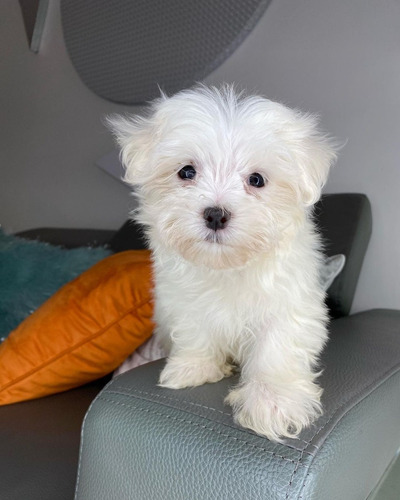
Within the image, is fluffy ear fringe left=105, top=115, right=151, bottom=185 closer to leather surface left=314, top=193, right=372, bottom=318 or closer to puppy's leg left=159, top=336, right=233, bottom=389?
puppy's leg left=159, top=336, right=233, bottom=389

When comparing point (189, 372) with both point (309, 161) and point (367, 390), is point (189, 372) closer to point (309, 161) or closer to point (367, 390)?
point (367, 390)

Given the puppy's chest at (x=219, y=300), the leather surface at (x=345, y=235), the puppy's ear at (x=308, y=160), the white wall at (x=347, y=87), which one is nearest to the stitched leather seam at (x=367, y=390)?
the puppy's chest at (x=219, y=300)

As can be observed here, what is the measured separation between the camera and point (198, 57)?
222cm

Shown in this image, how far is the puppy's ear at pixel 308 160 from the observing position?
3.34ft

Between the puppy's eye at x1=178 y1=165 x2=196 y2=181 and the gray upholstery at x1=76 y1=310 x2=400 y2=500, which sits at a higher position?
the puppy's eye at x1=178 y1=165 x2=196 y2=181

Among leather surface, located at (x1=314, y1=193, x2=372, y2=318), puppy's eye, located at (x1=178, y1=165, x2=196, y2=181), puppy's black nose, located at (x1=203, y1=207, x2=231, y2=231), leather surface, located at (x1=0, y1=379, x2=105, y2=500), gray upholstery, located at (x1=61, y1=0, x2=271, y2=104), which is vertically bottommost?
leather surface, located at (x1=0, y1=379, x2=105, y2=500)

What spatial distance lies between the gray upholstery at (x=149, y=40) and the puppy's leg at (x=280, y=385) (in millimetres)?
1355

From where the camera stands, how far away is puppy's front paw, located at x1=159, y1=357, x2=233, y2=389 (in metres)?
1.00

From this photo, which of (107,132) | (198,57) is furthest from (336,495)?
(107,132)

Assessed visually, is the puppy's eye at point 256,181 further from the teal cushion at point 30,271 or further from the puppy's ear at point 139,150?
the teal cushion at point 30,271

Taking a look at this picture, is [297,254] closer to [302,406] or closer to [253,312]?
[253,312]

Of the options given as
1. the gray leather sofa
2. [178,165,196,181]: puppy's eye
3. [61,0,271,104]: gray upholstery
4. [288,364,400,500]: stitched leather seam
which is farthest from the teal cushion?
[288,364,400,500]: stitched leather seam

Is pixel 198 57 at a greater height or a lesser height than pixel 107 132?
greater

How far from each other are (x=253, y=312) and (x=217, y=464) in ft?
1.09
